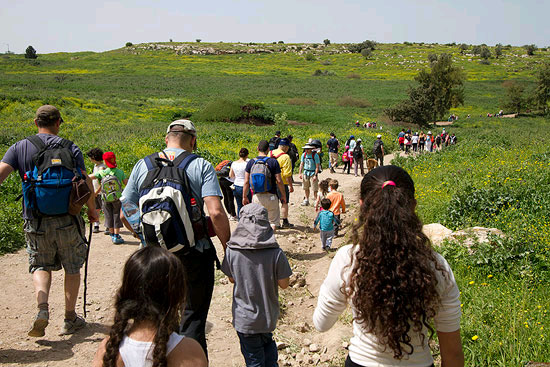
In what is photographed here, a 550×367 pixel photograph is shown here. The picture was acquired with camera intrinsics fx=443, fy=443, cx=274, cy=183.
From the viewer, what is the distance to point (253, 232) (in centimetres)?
351

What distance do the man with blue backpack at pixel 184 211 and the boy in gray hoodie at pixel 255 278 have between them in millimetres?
182

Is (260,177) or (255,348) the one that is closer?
(255,348)

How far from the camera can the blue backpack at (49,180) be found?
14.1 feet

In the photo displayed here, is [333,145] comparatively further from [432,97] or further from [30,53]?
[30,53]

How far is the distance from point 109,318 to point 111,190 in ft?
17.6

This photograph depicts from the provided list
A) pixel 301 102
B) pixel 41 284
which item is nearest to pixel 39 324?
pixel 41 284

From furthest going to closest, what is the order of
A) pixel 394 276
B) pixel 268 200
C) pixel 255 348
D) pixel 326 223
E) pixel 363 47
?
pixel 363 47 < pixel 326 223 < pixel 268 200 < pixel 255 348 < pixel 394 276

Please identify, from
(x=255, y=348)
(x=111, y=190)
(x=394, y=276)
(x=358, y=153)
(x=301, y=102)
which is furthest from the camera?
(x=301, y=102)

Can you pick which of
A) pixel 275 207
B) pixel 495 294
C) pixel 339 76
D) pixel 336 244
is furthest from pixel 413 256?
pixel 339 76

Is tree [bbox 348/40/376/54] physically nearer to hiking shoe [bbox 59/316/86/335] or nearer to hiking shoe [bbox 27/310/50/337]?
hiking shoe [bbox 59/316/86/335]

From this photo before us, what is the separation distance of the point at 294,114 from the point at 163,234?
3917 cm

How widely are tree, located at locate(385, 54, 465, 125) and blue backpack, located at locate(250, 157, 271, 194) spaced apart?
41880mm

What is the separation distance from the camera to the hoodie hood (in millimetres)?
3488

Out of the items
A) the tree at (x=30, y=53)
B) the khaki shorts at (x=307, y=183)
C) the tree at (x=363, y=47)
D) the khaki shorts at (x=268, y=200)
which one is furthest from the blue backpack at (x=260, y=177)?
the tree at (x=363, y=47)
